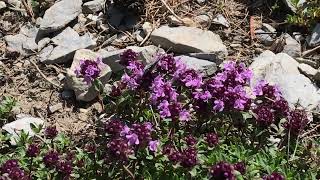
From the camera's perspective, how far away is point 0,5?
17.6 ft

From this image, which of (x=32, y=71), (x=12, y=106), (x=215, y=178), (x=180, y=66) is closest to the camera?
(x=215, y=178)

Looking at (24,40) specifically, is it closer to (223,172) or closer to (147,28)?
(147,28)

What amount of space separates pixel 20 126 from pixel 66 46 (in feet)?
2.71

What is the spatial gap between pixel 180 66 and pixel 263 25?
4.43 feet

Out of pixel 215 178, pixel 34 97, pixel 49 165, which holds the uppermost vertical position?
pixel 215 178

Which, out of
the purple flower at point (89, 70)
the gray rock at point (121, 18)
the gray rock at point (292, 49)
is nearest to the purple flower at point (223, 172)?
the purple flower at point (89, 70)

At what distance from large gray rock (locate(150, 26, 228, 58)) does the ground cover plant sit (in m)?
0.65

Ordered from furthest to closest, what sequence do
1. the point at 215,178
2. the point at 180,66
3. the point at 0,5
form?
the point at 0,5, the point at 180,66, the point at 215,178

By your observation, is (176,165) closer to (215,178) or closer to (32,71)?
(215,178)

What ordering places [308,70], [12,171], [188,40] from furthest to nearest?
[188,40], [308,70], [12,171]

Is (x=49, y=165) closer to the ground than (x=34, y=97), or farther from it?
farther from it

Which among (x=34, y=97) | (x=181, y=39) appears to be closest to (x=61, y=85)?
(x=34, y=97)

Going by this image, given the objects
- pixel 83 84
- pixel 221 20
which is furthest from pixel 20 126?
pixel 221 20

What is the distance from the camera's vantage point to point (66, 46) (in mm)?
4941
